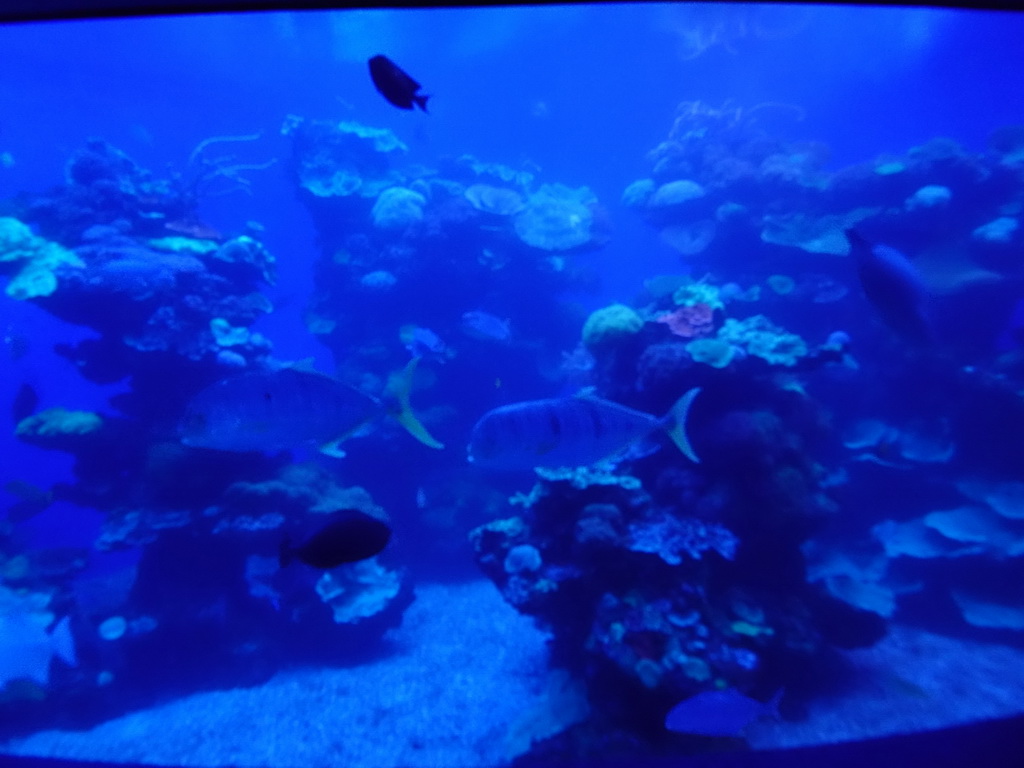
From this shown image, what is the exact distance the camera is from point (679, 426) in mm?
3416

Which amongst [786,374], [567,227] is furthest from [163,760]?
[567,227]

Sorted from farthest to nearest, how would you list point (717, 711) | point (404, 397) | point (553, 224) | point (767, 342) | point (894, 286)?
point (553, 224) → point (767, 342) → point (894, 286) → point (404, 397) → point (717, 711)

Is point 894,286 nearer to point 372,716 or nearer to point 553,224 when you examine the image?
point 372,716

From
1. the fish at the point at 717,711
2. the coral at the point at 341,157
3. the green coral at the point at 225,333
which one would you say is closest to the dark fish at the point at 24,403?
the green coral at the point at 225,333

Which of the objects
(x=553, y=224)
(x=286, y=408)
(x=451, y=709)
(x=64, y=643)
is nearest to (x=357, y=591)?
(x=451, y=709)

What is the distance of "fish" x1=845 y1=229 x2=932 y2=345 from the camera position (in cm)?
375

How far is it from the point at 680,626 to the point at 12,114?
132 ft

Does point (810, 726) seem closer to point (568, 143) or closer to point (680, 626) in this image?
point (680, 626)

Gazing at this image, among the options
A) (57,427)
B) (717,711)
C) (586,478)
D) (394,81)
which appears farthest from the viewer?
(57,427)

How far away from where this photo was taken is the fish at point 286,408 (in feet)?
9.50

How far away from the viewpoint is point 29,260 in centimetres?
776

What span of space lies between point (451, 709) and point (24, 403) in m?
7.55

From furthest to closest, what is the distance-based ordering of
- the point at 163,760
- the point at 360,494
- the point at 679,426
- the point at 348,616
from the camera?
the point at 360,494 < the point at 348,616 < the point at 163,760 < the point at 679,426

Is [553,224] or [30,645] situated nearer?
[30,645]
